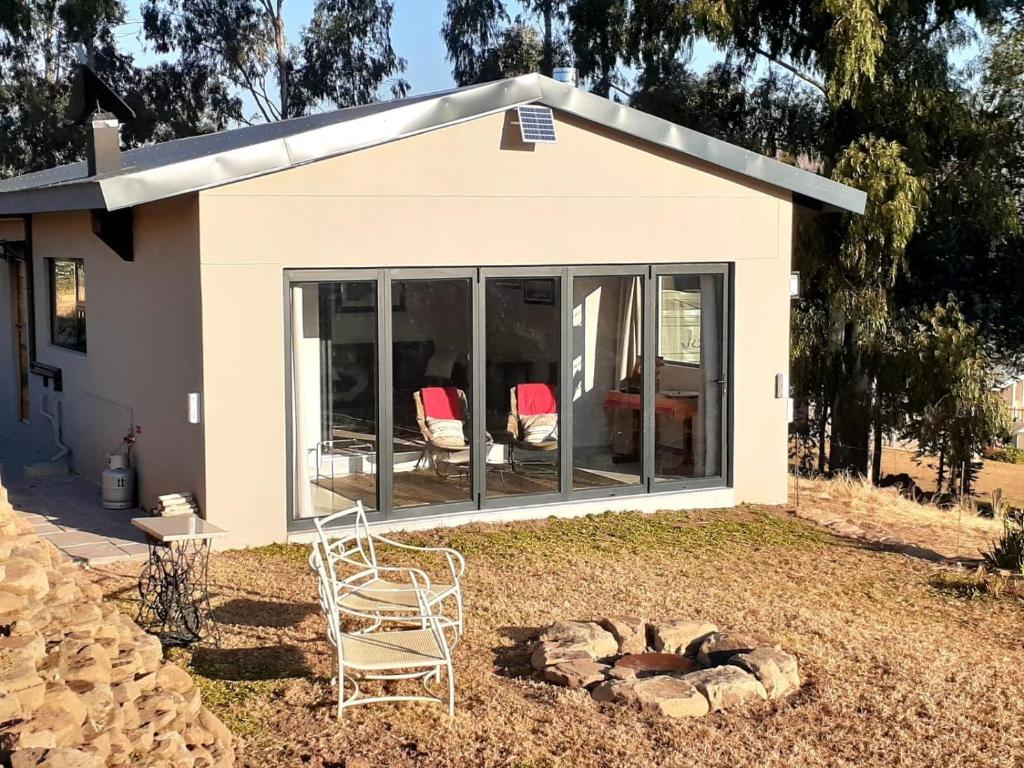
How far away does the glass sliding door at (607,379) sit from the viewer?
10.9 metres

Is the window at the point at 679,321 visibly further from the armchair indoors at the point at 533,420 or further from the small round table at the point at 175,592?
the small round table at the point at 175,592

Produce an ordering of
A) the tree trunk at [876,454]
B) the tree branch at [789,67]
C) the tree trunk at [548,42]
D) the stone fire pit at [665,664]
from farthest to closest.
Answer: the tree trunk at [548,42]
the tree branch at [789,67]
the tree trunk at [876,454]
the stone fire pit at [665,664]

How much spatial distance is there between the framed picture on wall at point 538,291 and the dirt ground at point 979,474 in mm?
13542

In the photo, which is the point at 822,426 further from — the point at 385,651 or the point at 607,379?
the point at 385,651

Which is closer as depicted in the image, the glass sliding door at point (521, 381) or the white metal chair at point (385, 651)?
the white metal chair at point (385, 651)

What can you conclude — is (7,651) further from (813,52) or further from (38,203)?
(813,52)

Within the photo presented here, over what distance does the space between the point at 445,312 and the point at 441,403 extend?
0.74 meters

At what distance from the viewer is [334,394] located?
999cm

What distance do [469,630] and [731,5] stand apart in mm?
13617

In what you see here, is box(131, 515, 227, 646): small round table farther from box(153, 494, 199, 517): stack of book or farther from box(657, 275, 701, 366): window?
box(657, 275, 701, 366): window

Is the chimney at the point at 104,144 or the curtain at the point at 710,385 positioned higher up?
the chimney at the point at 104,144

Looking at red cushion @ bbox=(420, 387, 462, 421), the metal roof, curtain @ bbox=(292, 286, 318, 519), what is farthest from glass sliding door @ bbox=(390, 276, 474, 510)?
the metal roof

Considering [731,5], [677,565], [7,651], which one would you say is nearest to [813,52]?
[731,5]

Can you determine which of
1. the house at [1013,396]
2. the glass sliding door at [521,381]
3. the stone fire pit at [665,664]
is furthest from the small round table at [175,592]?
the house at [1013,396]
